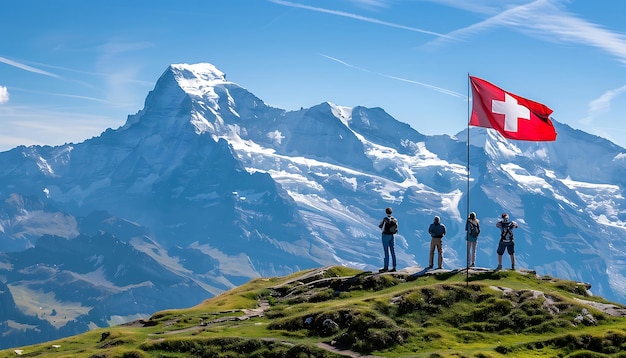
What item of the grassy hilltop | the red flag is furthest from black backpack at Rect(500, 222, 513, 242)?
the red flag

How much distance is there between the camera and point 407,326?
5116 centimetres

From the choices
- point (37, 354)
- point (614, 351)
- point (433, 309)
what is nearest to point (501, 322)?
point (433, 309)

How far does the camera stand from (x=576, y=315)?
51469mm

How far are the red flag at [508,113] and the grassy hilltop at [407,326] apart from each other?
38.0 feet

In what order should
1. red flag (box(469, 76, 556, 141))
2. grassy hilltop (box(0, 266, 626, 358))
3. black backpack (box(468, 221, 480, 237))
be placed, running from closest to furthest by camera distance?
grassy hilltop (box(0, 266, 626, 358)) < red flag (box(469, 76, 556, 141)) < black backpack (box(468, 221, 480, 237))

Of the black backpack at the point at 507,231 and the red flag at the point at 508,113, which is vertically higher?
the red flag at the point at 508,113

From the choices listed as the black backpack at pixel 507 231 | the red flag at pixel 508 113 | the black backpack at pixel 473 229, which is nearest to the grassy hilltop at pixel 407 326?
the black backpack at pixel 473 229

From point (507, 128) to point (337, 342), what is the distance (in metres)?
20.9

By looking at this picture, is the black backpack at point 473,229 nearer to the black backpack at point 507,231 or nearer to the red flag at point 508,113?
the black backpack at point 507,231

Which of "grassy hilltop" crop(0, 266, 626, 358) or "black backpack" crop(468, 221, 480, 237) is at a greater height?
"black backpack" crop(468, 221, 480, 237)

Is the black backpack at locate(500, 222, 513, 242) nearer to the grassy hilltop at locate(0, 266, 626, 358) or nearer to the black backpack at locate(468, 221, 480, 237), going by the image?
the black backpack at locate(468, 221, 480, 237)

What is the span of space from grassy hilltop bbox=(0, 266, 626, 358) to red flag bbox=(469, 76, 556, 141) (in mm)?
11591

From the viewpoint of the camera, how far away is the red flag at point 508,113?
5903 cm

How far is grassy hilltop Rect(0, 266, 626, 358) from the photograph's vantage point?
1852 inches
